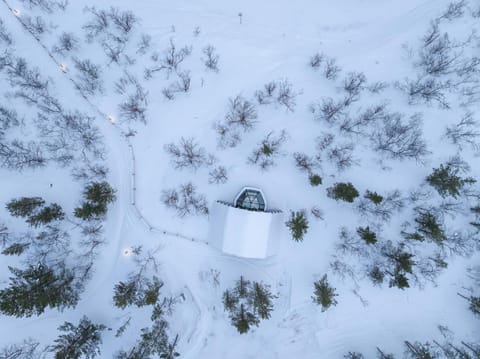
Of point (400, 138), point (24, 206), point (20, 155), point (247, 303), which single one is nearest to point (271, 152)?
point (400, 138)

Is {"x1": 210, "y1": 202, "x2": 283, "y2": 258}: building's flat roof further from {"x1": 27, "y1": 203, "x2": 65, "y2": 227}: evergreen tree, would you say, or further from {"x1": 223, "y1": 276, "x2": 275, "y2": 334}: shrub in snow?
{"x1": 27, "y1": 203, "x2": 65, "y2": 227}: evergreen tree

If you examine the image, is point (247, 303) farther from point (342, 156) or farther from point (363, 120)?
point (363, 120)

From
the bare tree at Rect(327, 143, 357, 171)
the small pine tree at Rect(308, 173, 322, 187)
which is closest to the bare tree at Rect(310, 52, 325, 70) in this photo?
the bare tree at Rect(327, 143, 357, 171)

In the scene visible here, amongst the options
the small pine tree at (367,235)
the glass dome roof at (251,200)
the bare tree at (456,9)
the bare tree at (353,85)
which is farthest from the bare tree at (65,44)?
the bare tree at (456,9)

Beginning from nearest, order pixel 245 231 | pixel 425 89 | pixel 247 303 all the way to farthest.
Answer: pixel 245 231
pixel 247 303
pixel 425 89

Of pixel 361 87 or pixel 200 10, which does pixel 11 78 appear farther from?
pixel 361 87

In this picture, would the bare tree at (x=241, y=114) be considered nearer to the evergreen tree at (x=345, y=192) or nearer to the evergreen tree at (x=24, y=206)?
the evergreen tree at (x=345, y=192)

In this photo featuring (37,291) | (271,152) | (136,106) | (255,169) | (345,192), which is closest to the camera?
(37,291)
